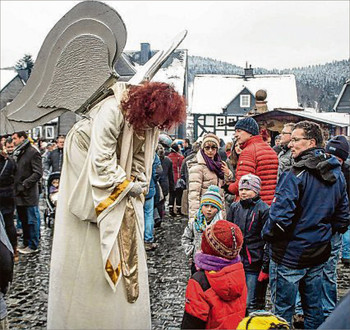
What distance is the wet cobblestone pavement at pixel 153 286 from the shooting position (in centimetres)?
554

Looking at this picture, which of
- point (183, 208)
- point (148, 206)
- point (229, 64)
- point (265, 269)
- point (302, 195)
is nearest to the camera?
point (302, 195)

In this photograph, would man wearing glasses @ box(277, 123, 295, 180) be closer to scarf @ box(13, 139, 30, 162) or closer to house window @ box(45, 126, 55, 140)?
scarf @ box(13, 139, 30, 162)

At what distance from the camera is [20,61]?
176ft

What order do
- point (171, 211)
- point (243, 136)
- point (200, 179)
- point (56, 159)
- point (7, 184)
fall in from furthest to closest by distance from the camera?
point (171, 211)
point (56, 159)
point (7, 184)
point (200, 179)
point (243, 136)

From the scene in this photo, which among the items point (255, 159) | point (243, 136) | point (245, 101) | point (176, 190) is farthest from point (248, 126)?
point (245, 101)

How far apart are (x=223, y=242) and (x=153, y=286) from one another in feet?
11.2

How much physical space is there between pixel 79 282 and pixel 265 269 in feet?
6.16

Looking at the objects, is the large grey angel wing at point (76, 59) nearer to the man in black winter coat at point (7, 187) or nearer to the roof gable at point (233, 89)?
the man in black winter coat at point (7, 187)

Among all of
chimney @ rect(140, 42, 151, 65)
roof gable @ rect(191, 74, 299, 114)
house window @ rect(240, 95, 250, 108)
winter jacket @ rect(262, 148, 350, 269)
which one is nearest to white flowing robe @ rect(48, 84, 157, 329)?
winter jacket @ rect(262, 148, 350, 269)

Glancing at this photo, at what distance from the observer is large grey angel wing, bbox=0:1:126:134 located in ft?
12.0

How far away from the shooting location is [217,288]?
3.34m

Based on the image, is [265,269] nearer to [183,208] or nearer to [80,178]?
[80,178]

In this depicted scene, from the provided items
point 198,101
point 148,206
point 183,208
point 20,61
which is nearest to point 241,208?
point 148,206

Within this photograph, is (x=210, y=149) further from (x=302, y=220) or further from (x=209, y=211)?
(x=302, y=220)
